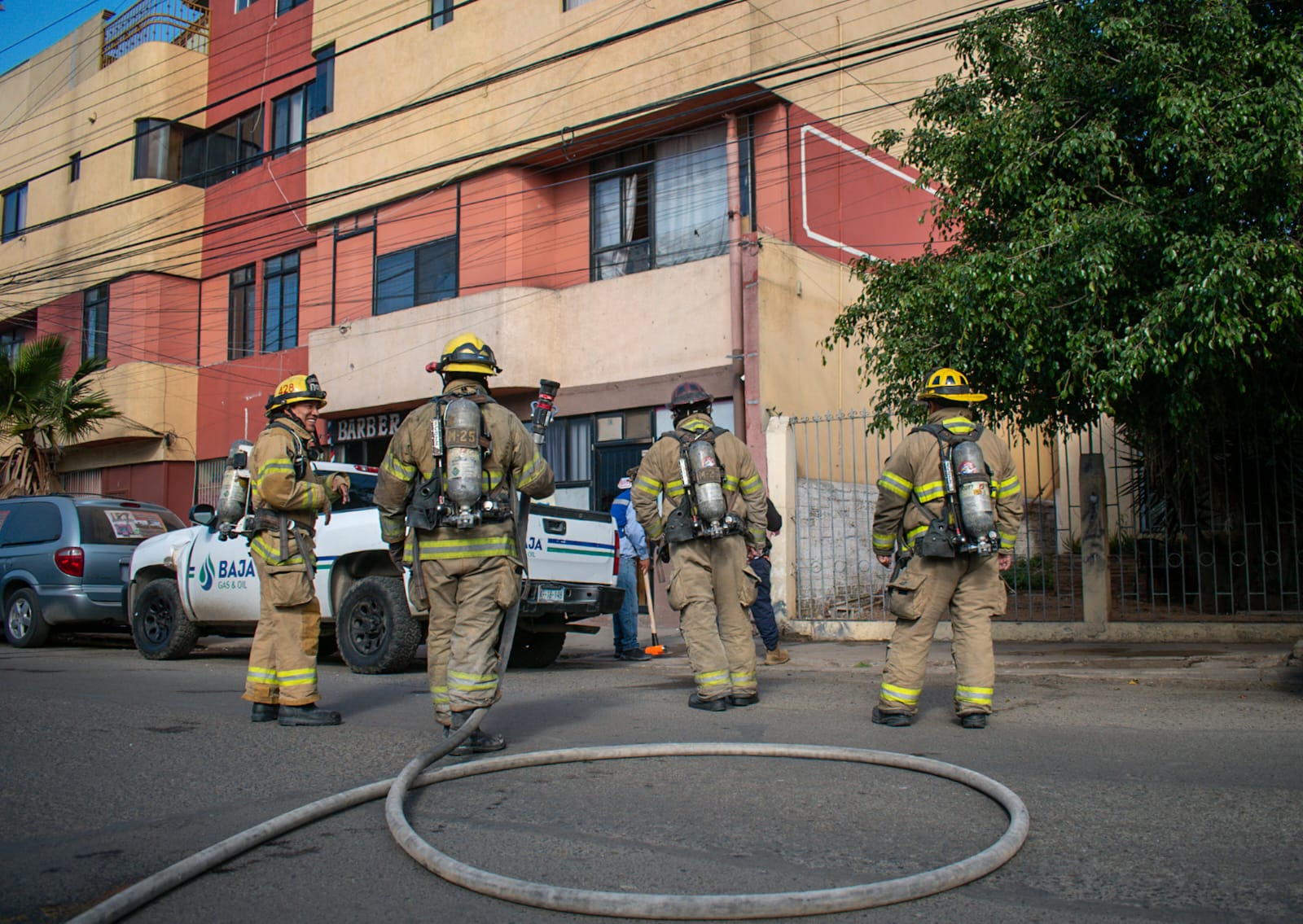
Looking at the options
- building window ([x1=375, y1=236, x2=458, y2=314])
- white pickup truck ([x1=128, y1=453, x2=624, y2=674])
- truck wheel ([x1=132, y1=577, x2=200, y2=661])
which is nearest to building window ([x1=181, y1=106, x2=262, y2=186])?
building window ([x1=375, y1=236, x2=458, y2=314])

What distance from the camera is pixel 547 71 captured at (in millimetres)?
16266

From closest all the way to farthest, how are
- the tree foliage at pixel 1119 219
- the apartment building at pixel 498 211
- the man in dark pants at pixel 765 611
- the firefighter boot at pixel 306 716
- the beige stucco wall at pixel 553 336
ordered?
1. the firefighter boot at pixel 306 716
2. the tree foliage at pixel 1119 219
3. the man in dark pants at pixel 765 611
4. the beige stucco wall at pixel 553 336
5. the apartment building at pixel 498 211

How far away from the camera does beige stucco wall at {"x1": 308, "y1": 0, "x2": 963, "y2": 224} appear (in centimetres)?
1470

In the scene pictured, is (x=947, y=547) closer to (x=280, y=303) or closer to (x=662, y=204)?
(x=662, y=204)

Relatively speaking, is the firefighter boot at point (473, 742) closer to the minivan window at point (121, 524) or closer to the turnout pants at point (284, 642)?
the turnout pants at point (284, 642)

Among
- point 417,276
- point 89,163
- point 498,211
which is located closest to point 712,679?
point 498,211

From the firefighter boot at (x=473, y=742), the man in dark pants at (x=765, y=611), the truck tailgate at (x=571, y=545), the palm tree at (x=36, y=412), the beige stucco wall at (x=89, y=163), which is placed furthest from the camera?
the beige stucco wall at (x=89, y=163)

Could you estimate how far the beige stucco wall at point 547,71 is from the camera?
14.7m

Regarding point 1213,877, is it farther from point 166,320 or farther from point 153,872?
point 166,320

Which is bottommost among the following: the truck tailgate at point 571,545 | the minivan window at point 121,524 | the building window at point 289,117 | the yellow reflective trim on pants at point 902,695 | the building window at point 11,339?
the yellow reflective trim on pants at point 902,695

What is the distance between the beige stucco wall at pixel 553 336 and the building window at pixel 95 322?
25.0ft

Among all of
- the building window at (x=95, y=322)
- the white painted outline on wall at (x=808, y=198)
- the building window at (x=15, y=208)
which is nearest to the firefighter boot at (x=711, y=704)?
the white painted outline on wall at (x=808, y=198)

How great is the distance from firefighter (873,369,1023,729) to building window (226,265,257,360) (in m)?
18.3

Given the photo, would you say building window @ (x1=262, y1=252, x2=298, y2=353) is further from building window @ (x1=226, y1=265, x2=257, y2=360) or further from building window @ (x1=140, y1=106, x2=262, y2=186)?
building window @ (x1=140, y1=106, x2=262, y2=186)
